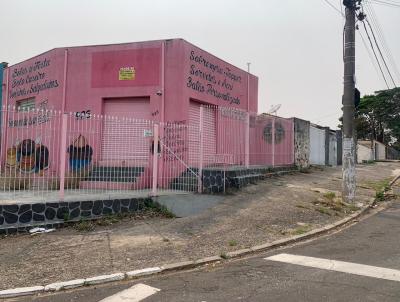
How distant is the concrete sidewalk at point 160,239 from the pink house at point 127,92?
7.53ft

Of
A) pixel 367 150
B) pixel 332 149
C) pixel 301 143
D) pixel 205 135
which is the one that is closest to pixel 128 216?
pixel 205 135

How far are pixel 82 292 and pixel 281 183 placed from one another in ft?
30.7

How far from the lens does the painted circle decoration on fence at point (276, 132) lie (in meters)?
15.1

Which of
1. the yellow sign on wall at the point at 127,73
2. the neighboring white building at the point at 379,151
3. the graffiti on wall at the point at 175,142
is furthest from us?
the neighboring white building at the point at 379,151

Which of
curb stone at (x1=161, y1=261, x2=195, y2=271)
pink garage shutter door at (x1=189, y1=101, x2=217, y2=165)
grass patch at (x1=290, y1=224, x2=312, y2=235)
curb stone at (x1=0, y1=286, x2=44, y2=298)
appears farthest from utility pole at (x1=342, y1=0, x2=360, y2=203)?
curb stone at (x1=0, y1=286, x2=44, y2=298)

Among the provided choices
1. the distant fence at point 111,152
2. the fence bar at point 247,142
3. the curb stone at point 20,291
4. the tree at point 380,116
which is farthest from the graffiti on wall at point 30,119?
the tree at point 380,116

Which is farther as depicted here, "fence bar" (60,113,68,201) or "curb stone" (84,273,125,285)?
"fence bar" (60,113,68,201)

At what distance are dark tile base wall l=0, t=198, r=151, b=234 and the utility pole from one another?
5971mm

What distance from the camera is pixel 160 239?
765 cm

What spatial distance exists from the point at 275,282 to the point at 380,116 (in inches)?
2031

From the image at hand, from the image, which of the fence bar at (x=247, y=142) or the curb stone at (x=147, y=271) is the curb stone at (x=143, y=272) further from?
the fence bar at (x=247, y=142)

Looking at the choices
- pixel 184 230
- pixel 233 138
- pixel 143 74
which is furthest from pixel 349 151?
pixel 143 74

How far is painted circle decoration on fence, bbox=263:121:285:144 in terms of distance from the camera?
15.1 m

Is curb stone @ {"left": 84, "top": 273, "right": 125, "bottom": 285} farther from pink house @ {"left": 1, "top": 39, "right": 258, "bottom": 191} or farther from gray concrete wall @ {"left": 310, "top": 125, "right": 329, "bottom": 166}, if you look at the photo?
gray concrete wall @ {"left": 310, "top": 125, "right": 329, "bottom": 166}
